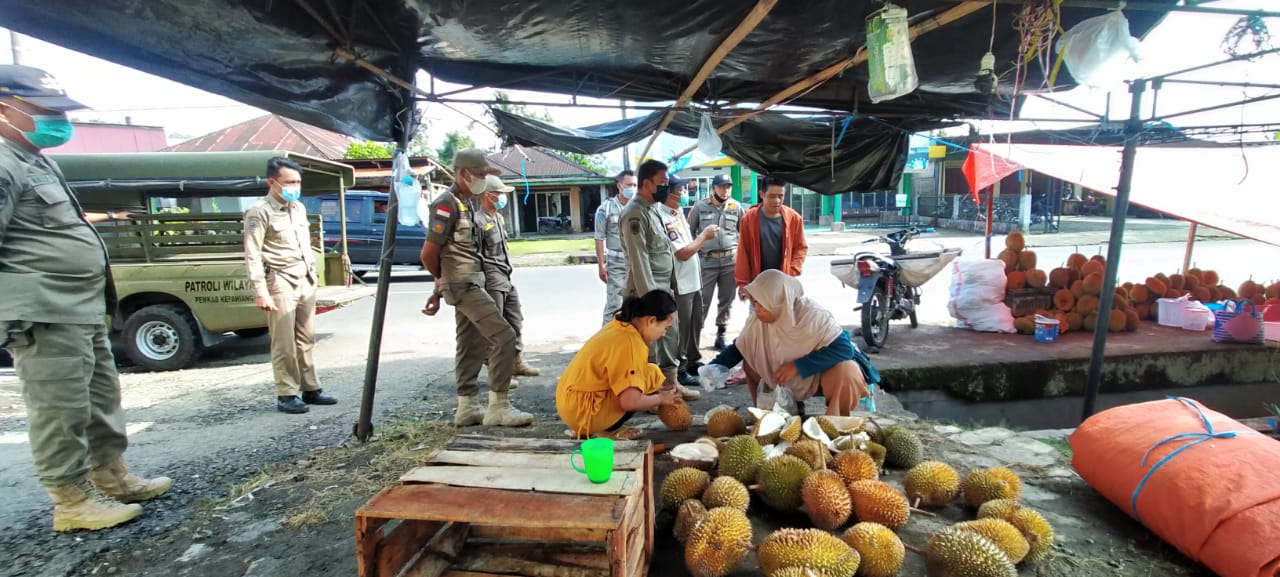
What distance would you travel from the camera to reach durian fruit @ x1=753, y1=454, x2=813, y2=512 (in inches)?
90.3

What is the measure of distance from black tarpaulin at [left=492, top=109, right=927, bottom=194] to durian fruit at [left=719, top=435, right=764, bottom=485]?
10.0 ft

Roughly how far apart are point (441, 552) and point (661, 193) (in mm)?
2738

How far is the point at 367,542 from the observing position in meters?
1.75

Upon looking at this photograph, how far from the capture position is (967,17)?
3.21 metres

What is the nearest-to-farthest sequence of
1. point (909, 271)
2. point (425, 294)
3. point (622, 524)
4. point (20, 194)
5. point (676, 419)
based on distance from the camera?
point (622, 524)
point (20, 194)
point (676, 419)
point (909, 271)
point (425, 294)

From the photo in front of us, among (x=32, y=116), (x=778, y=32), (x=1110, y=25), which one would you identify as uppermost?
(x=778, y=32)

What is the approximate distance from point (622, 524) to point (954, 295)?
566 centimetres

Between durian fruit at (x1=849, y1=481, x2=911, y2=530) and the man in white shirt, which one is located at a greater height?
the man in white shirt

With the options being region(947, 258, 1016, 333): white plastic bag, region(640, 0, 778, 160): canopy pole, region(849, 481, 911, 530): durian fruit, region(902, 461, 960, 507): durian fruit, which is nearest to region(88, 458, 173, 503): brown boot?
region(849, 481, 911, 530): durian fruit

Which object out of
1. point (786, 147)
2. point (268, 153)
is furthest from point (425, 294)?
point (786, 147)

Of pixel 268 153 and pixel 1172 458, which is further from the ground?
Answer: pixel 268 153

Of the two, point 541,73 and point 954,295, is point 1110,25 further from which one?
point 954,295

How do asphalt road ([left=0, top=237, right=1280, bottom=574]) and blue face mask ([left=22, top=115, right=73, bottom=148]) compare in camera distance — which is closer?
blue face mask ([left=22, top=115, right=73, bottom=148])

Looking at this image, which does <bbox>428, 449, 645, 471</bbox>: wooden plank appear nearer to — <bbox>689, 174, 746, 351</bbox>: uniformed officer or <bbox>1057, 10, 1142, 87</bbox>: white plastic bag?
<bbox>1057, 10, 1142, 87</bbox>: white plastic bag
